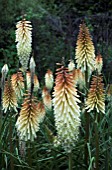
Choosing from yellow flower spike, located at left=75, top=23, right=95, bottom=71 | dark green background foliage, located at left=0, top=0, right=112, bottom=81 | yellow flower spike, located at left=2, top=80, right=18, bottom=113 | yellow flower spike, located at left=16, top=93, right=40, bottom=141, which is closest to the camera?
yellow flower spike, located at left=16, top=93, right=40, bottom=141

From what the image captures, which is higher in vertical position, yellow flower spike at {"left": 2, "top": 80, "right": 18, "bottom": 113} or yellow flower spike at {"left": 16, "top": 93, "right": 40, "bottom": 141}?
yellow flower spike at {"left": 2, "top": 80, "right": 18, "bottom": 113}

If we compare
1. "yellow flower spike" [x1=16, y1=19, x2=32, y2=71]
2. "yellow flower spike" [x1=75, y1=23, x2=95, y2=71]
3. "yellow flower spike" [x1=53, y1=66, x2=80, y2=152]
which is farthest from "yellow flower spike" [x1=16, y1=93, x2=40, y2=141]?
"yellow flower spike" [x1=16, y1=19, x2=32, y2=71]

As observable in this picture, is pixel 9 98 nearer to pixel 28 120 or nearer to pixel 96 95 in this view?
pixel 28 120

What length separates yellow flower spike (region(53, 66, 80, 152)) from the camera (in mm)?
2820

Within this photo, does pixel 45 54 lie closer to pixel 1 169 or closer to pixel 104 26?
pixel 104 26

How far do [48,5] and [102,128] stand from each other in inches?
365

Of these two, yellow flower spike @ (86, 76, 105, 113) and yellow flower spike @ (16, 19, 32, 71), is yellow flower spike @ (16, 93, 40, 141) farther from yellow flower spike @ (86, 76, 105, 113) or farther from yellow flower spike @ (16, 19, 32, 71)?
yellow flower spike @ (16, 19, 32, 71)

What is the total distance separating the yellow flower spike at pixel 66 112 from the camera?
2820 millimetres

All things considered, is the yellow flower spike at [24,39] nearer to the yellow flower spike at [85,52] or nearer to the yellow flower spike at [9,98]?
the yellow flower spike at [85,52]

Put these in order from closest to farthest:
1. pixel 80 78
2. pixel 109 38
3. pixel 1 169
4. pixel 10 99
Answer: pixel 10 99
pixel 1 169
pixel 80 78
pixel 109 38

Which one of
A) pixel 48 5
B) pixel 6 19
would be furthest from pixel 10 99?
pixel 48 5

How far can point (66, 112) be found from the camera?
9.29 ft

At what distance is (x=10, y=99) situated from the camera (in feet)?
12.8

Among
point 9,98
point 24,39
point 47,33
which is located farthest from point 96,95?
point 47,33
